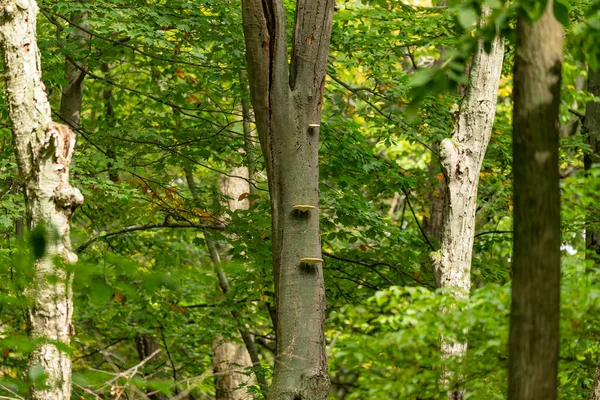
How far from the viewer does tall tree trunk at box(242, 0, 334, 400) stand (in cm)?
560

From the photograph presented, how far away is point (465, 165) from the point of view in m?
7.17

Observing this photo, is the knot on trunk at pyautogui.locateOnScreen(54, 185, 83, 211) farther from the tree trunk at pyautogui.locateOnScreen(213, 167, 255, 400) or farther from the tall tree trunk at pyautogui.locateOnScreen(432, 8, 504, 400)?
the tree trunk at pyautogui.locateOnScreen(213, 167, 255, 400)

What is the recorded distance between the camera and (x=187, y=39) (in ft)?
31.8

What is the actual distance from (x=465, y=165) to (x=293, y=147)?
6.51ft

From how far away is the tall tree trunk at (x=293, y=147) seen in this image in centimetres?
560

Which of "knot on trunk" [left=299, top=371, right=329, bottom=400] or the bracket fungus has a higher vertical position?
the bracket fungus

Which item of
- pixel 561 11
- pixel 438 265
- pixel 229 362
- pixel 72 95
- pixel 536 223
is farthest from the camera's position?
pixel 229 362

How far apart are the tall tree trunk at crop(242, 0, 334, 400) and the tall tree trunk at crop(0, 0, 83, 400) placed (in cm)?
152

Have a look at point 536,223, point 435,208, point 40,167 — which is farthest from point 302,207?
point 435,208

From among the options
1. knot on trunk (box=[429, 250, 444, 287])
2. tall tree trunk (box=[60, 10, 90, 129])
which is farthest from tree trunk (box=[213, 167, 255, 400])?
knot on trunk (box=[429, 250, 444, 287])

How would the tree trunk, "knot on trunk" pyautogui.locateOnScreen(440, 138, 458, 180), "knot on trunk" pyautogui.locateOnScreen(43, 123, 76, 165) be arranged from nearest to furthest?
"knot on trunk" pyautogui.locateOnScreen(43, 123, 76, 165)
"knot on trunk" pyautogui.locateOnScreen(440, 138, 458, 180)
the tree trunk

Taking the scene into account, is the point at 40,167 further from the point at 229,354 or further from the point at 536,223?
the point at 229,354

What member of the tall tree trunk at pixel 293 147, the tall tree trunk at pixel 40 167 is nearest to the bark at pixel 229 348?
the tall tree trunk at pixel 293 147

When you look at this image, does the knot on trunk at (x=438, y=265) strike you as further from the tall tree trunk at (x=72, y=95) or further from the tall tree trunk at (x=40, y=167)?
the tall tree trunk at (x=72, y=95)
